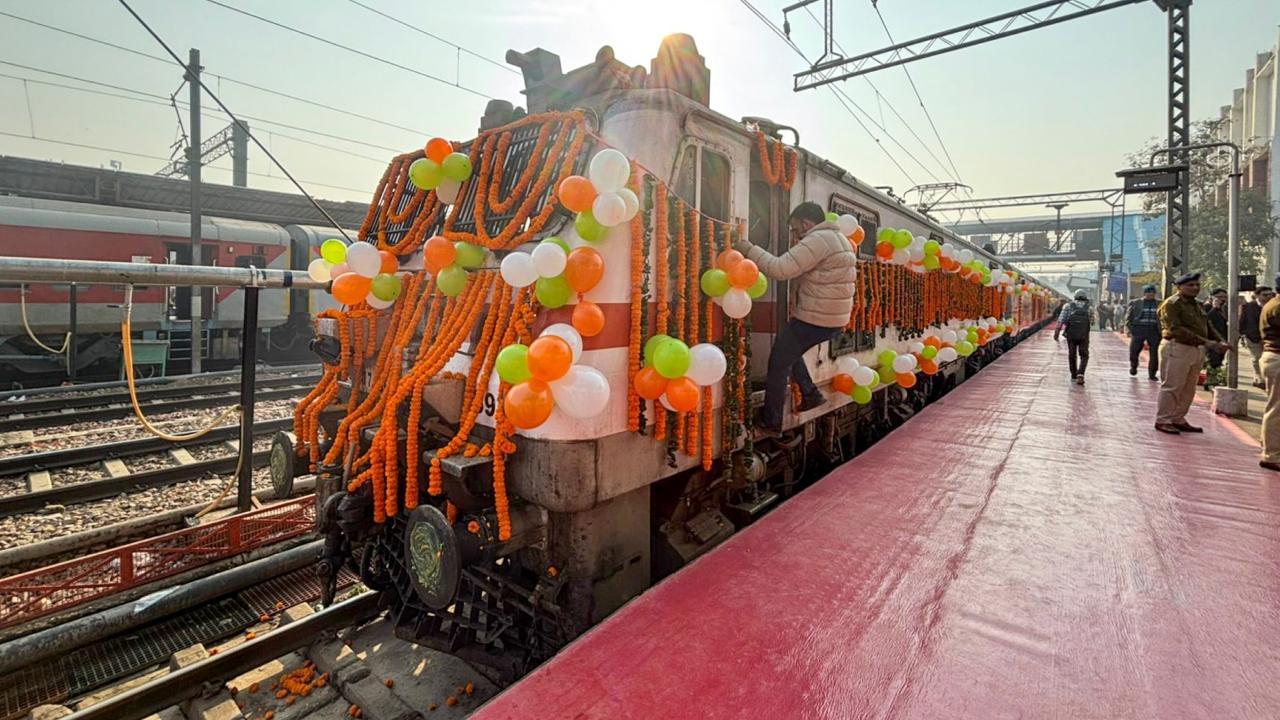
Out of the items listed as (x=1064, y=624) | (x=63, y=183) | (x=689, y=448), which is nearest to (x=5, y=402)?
(x=63, y=183)

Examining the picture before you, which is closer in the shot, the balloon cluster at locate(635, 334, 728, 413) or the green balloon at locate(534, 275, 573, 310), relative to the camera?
the green balloon at locate(534, 275, 573, 310)

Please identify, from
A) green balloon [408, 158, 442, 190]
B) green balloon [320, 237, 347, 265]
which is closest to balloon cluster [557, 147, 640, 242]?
green balloon [408, 158, 442, 190]

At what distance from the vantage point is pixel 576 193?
268cm

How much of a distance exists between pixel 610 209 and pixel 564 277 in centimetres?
37

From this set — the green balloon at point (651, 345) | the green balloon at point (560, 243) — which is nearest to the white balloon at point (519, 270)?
the green balloon at point (560, 243)

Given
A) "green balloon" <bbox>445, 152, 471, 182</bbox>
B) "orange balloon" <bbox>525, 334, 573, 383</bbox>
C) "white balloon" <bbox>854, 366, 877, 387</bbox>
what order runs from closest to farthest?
"orange balloon" <bbox>525, 334, 573, 383</bbox>
"green balloon" <bbox>445, 152, 471, 182</bbox>
"white balloon" <bbox>854, 366, 877, 387</bbox>

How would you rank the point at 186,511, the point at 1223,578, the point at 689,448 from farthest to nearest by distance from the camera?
the point at 186,511 → the point at 689,448 → the point at 1223,578

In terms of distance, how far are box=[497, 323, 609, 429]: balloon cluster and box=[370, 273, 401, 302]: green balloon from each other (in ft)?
5.13

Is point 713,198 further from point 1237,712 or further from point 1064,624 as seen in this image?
point 1237,712

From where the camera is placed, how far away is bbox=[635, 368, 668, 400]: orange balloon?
298 cm

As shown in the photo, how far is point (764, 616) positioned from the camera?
2617 mm

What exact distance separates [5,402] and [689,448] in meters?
12.5

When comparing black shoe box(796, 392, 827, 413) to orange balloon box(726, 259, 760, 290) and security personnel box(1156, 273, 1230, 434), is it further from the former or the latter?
security personnel box(1156, 273, 1230, 434)

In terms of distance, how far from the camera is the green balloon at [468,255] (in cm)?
336
